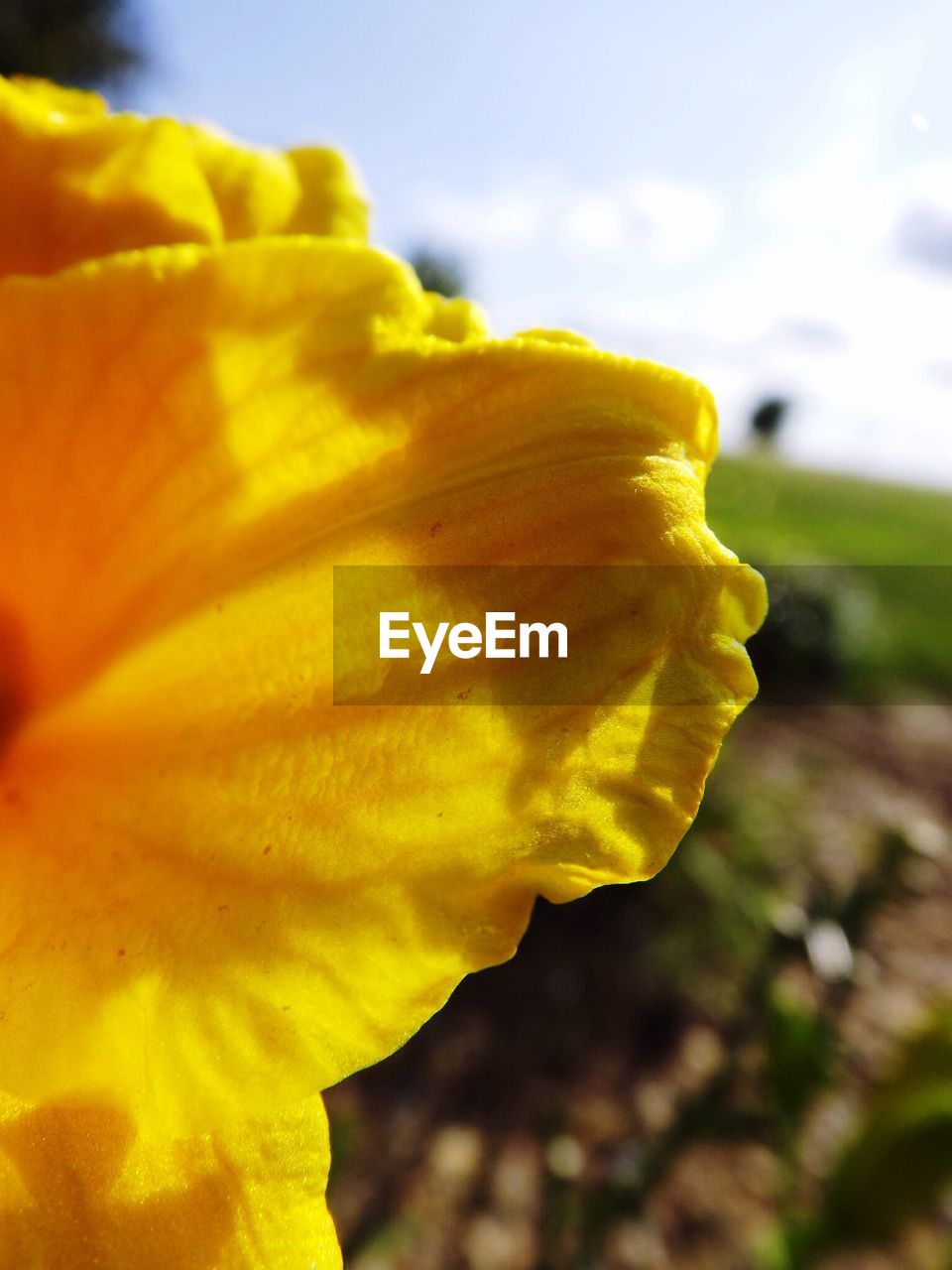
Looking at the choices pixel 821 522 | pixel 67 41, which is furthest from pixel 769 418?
pixel 67 41

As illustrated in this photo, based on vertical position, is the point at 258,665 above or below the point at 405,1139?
above

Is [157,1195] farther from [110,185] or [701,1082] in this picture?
[701,1082]

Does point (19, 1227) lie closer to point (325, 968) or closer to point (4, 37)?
point (325, 968)

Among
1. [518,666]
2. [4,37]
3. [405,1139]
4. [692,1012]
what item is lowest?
[692,1012]

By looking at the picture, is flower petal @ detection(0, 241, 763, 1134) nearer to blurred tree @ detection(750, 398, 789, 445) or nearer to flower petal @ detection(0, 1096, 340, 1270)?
flower petal @ detection(0, 1096, 340, 1270)

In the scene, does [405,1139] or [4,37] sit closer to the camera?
[405,1139]

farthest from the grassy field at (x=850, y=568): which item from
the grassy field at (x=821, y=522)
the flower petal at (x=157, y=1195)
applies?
the flower petal at (x=157, y=1195)

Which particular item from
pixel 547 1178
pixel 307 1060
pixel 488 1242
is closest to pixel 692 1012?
pixel 547 1178

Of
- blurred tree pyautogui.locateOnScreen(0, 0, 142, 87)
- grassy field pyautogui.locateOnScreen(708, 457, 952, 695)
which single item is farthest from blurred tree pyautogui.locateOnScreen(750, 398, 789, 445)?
blurred tree pyautogui.locateOnScreen(0, 0, 142, 87)
